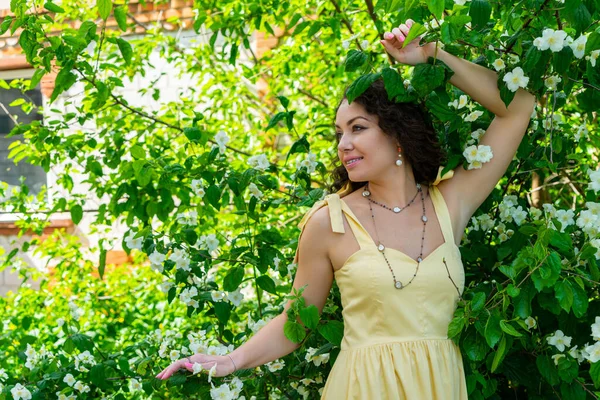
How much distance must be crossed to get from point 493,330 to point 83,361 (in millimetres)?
1480

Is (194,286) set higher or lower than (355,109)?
lower

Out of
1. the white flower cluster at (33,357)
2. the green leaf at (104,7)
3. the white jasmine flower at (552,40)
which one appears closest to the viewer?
the white jasmine flower at (552,40)

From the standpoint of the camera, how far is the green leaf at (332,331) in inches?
82.4

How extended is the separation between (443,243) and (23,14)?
1.50m

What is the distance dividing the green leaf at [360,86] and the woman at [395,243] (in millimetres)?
83

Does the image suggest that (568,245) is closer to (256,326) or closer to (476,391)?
(476,391)

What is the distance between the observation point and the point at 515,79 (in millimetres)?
1917

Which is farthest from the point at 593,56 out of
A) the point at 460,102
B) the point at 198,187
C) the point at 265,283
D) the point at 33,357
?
the point at 33,357

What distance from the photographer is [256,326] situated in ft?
8.47

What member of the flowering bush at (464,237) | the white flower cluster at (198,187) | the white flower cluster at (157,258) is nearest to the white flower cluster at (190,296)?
the flowering bush at (464,237)

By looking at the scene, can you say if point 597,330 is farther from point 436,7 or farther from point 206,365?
point 206,365

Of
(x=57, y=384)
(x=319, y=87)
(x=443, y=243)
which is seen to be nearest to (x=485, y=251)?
(x=443, y=243)

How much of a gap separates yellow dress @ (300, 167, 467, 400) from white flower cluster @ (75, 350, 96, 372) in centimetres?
105

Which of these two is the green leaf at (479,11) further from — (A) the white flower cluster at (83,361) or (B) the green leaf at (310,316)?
(A) the white flower cluster at (83,361)
